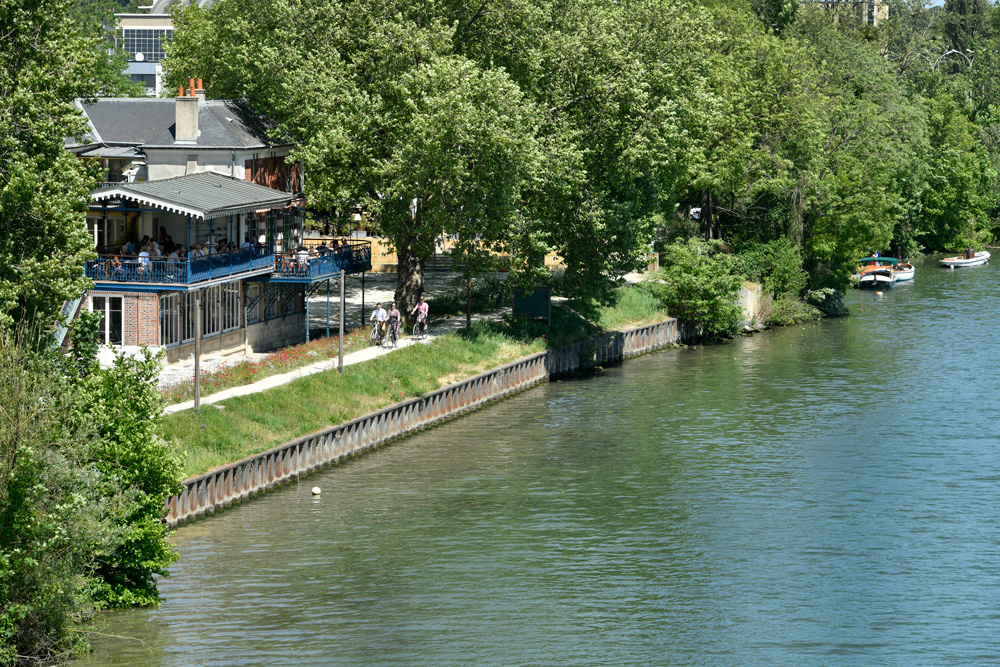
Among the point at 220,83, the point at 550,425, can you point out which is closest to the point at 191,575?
the point at 550,425

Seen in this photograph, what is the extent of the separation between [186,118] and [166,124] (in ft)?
8.19

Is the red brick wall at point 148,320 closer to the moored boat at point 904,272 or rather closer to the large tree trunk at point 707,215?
the large tree trunk at point 707,215

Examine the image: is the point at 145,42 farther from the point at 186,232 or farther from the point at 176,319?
the point at 176,319

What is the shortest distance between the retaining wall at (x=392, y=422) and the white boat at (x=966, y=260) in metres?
48.0

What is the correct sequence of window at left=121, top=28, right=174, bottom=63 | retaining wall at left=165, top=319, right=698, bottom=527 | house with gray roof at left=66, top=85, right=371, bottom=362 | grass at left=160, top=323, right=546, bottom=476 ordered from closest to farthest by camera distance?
1. retaining wall at left=165, top=319, right=698, bottom=527
2. grass at left=160, top=323, right=546, bottom=476
3. house with gray roof at left=66, top=85, right=371, bottom=362
4. window at left=121, top=28, right=174, bottom=63

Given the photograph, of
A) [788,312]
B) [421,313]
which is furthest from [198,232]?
[788,312]

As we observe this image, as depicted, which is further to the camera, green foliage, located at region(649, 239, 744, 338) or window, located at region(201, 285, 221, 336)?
green foliage, located at region(649, 239, 744, 338)

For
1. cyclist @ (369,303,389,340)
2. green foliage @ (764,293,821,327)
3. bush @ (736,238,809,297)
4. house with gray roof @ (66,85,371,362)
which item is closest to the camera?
house with gray roof @ (66,85,371,362)

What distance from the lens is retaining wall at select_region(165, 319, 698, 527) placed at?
157 ft

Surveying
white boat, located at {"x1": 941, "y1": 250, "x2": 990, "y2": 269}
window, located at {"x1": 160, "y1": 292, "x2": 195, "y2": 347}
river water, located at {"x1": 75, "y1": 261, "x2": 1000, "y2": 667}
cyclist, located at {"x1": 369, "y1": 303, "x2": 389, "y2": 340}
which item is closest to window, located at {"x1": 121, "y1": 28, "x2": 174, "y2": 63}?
white boat, located at {"x1": 941, "y1": 250, "x2": 990, "y2": 269}

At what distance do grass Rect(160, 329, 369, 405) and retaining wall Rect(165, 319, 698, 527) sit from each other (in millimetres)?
4592

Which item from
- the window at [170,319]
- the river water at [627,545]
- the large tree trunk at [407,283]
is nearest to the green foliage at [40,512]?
the river water at [627,545]

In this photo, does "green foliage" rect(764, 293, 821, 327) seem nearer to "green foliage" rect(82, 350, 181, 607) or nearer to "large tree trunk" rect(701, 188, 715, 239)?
"large tree trunk" rect(701, 188, 715, 239)

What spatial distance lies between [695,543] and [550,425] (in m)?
18.5
